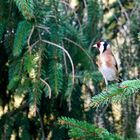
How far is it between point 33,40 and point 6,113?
353mm

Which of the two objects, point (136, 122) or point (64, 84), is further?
point (136, 122)

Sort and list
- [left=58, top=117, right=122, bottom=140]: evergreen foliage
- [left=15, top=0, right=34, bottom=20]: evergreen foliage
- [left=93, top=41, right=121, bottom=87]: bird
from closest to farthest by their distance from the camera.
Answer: [left=58, top=117, right=122, bottom=140]: evergreen foliage < [left=15, top=0, right=34, bottom=20]: evergreen foliage < [left=93, top=41, right=121, bottom=87]: bird

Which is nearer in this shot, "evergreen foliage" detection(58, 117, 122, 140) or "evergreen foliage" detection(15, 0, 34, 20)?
"evergreen foliage" detection(58, 117, 122, 140)

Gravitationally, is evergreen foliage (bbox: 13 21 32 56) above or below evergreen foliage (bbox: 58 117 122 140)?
above

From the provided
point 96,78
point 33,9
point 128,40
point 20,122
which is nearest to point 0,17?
point 33,9

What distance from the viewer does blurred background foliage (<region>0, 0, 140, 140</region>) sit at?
142 cm

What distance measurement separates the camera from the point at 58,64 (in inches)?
56.9

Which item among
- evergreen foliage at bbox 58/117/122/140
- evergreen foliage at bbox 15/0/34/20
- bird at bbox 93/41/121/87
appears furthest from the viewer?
bird at bbox 93/41/121/87

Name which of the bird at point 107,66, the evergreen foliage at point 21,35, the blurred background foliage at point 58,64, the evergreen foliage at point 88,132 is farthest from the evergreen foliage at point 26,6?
the evergreen foliage at point 88,132

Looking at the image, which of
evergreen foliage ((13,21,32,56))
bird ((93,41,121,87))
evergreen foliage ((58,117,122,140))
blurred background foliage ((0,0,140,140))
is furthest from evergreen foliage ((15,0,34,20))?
evergreen foliage ((58,117,122,140))

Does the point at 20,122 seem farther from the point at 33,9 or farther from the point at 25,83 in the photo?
the point at 33,9

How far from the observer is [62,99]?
1.70 metres

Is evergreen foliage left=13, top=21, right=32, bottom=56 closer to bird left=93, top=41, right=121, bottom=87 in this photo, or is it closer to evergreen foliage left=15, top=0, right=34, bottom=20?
evergreen foliage left=15, top=0, right=34, bottom=20

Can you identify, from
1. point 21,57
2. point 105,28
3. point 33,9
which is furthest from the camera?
point 105,28
